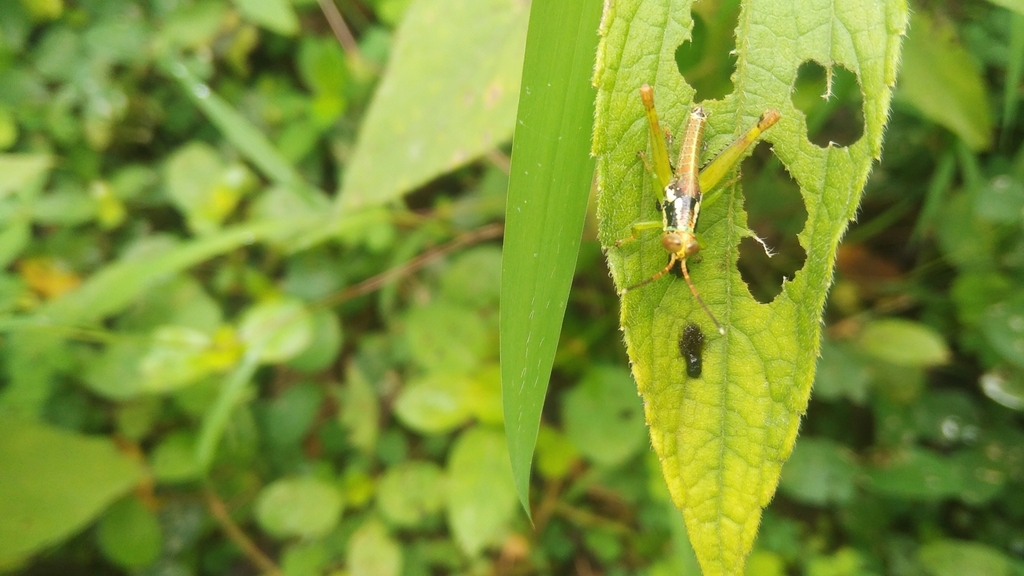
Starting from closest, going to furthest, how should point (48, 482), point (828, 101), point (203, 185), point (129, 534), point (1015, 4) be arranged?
1. point (1015, 4)
2. point (828, 101)
3. point (48, 482)
4. point (129, 534)
5. point (203, 185)

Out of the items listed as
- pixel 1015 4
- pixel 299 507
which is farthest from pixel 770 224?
pixel 299 507

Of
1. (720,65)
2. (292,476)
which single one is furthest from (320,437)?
(720,65)

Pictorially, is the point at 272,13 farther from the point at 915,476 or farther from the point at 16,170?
the point at 915,476

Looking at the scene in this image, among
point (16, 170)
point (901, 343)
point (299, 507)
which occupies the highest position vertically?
point (16, 170)

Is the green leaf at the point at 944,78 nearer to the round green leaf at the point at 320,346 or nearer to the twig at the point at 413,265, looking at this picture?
the twig at the point at 413,265

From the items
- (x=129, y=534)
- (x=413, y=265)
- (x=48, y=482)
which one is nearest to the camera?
(x=48, y=482)

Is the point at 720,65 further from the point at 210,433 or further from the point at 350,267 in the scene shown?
the point at 210,433
